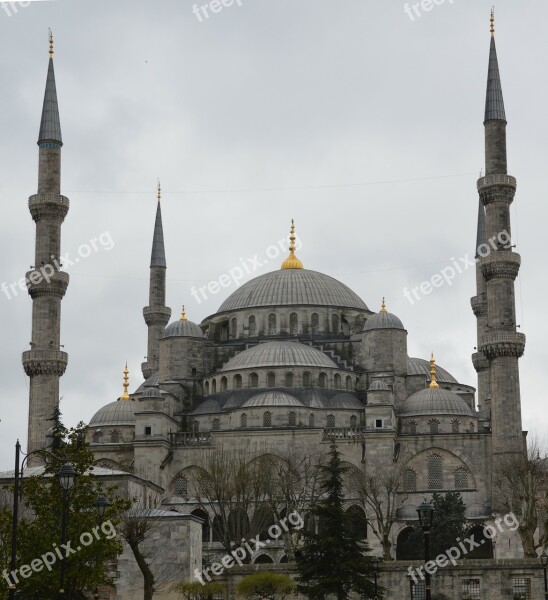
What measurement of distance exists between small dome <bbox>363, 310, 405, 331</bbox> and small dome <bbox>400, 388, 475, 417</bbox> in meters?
4.11

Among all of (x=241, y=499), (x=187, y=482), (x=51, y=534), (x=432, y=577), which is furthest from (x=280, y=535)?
(x=51, y=534)

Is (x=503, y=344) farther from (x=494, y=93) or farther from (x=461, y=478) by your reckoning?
(x=494, y=93)

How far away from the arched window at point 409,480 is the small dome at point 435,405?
3211mm

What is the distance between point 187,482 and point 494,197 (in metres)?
17.3

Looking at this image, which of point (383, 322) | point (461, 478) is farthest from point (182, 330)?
point (461, 478)

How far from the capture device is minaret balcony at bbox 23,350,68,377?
5438 centimetres

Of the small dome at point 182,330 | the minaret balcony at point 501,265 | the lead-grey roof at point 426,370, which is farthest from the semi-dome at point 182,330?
the minaret balcony at point 501,265

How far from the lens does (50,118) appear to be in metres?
56.9

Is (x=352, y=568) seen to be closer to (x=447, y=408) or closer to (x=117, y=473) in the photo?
(x=117, y=473)

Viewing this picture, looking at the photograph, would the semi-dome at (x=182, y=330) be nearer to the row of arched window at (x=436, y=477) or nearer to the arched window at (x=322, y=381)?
the arched window at (x=322, y=381)

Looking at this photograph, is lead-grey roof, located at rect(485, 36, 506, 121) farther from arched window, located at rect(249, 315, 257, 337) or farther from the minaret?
the minaret

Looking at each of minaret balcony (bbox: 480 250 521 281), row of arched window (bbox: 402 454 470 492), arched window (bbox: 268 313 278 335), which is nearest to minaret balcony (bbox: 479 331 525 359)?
minaret balcony (bbox: 480 250 521 281)

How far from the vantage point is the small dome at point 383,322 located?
208ft

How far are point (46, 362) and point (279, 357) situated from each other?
11.6 metres
